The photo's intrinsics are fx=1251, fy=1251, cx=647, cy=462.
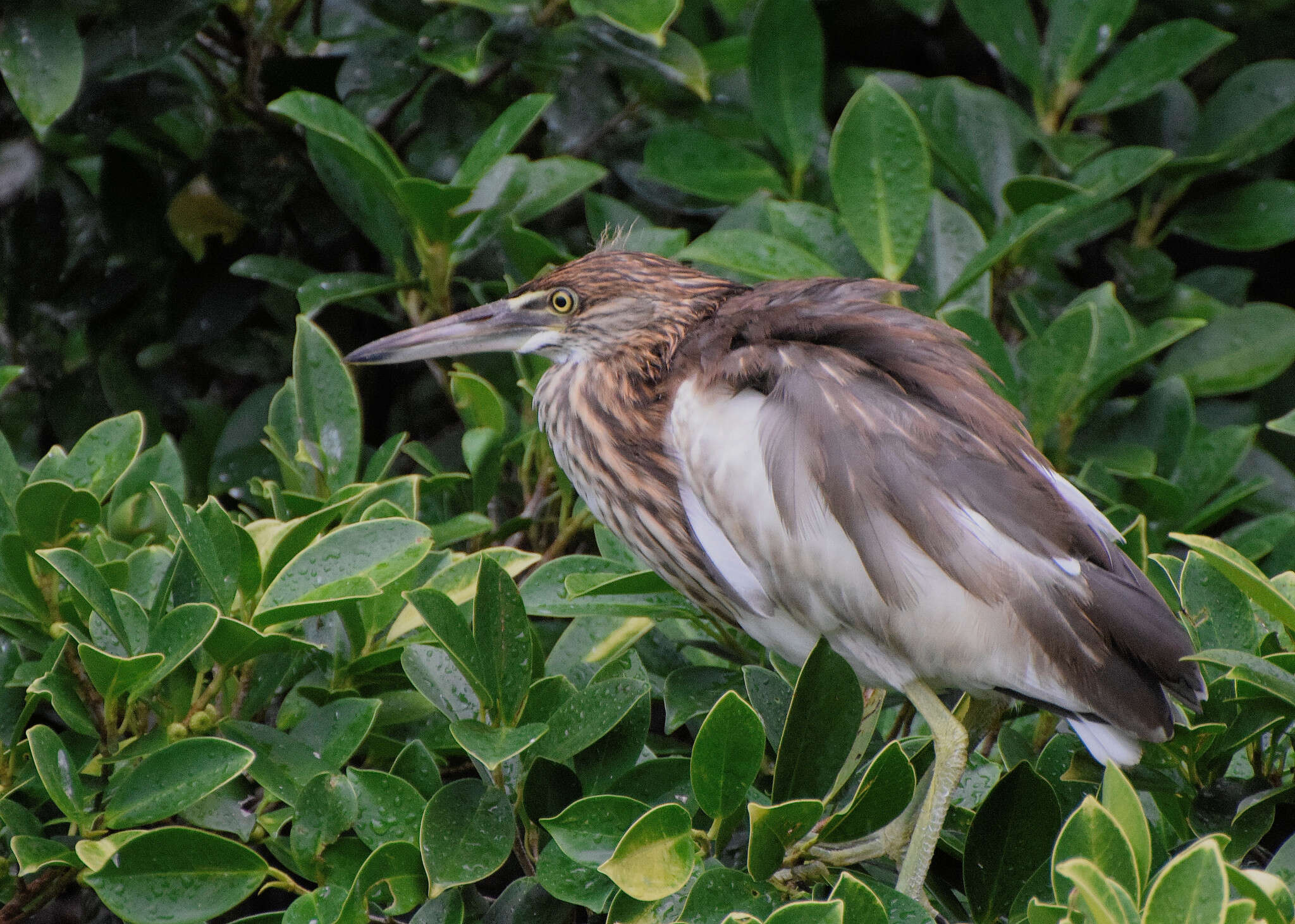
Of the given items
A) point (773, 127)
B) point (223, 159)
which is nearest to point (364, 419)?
point (223, 159)

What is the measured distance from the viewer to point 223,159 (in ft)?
8.35

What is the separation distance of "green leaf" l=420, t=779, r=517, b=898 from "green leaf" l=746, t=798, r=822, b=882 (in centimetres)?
31

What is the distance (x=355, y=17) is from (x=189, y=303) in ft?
2.33

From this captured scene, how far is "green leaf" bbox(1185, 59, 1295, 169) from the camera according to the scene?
8.71 ft

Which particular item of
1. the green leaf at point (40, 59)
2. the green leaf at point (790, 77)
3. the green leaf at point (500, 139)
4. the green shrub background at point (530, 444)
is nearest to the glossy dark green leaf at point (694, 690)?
the green shrub background at point (530, 444)

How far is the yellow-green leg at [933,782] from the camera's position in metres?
1.65

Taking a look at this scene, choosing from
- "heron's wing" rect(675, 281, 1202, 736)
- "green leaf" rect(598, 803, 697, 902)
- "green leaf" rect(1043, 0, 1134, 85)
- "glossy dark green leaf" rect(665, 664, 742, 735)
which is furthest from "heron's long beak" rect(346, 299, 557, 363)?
"green leaf" rect(1043, 0, 1134, 85)

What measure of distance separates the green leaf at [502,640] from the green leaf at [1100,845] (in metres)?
0.68

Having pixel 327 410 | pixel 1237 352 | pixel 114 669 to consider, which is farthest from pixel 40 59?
pixel 1237 352

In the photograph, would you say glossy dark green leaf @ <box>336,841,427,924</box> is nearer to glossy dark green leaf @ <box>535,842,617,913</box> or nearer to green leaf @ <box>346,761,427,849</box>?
green leaf @ <box>346,761,427,849</box>

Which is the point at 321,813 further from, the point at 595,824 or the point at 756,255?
the point at 756,255

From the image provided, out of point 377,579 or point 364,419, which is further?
point 364,419

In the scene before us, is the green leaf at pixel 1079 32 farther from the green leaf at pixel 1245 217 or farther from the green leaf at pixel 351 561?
the green leaf at pixel 351 561

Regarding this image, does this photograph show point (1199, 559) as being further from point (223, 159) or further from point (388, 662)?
point (223, 159)
